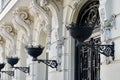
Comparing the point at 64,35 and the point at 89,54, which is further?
the point at 64,35

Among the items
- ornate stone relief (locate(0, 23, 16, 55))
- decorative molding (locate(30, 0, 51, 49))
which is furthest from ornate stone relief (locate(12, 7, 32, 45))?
ornate stone relief (locate(0, 23, 16, 55))

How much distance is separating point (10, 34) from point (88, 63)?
6.67 m

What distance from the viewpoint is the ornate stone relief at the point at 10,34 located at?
1566 cm

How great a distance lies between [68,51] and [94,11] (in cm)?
145

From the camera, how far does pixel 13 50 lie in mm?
16109

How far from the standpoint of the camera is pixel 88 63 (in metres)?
9.71

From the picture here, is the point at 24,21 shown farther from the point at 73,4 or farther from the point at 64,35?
the point at 73,4

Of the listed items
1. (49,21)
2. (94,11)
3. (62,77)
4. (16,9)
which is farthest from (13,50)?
(94,11)

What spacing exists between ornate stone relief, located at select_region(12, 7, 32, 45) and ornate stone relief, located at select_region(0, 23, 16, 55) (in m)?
1.63

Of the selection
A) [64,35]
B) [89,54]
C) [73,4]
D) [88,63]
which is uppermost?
[73,4]

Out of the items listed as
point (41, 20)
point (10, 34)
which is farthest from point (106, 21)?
point (10, 34)

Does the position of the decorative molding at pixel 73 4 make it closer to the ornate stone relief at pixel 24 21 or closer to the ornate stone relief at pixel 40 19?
the ornate stone relief at pixel 40 19

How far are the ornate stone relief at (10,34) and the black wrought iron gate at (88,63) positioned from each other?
19.2ft

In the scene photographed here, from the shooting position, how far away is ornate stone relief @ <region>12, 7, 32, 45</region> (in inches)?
539
